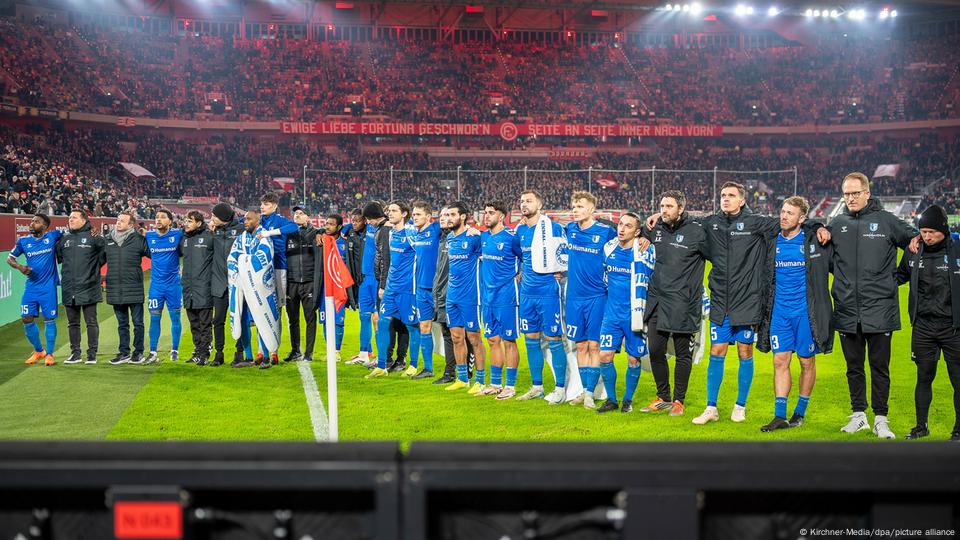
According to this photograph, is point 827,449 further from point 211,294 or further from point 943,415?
point 211,294

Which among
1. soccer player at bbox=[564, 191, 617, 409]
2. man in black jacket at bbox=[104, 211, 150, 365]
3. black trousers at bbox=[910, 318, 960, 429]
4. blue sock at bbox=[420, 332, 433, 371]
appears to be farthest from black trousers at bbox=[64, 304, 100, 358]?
black trousers at bbox=[910, 318, 960, 429]

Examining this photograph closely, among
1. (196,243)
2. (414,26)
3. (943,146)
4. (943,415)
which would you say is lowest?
(943,415)

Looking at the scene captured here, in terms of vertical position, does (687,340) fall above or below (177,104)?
below

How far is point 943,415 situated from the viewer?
28.3ft

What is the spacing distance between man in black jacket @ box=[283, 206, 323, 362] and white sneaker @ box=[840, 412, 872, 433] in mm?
7526

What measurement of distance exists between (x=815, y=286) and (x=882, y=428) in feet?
4.71

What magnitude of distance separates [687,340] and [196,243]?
24.4ft

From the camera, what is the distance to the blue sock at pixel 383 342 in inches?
450

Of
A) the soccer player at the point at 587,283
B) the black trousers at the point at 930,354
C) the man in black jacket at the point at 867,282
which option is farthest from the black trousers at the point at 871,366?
the soccer player at the point at 587,283

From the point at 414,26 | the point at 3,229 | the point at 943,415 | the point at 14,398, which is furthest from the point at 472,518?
the point at 414,26

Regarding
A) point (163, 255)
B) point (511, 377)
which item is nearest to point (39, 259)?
point (163, 255)

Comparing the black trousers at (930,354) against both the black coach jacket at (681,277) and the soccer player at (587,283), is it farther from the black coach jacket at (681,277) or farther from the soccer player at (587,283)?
the soccer player at (587,283)

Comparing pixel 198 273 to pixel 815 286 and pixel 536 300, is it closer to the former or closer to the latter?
pixel 536 300

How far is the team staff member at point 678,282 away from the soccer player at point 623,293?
0.18 meters
